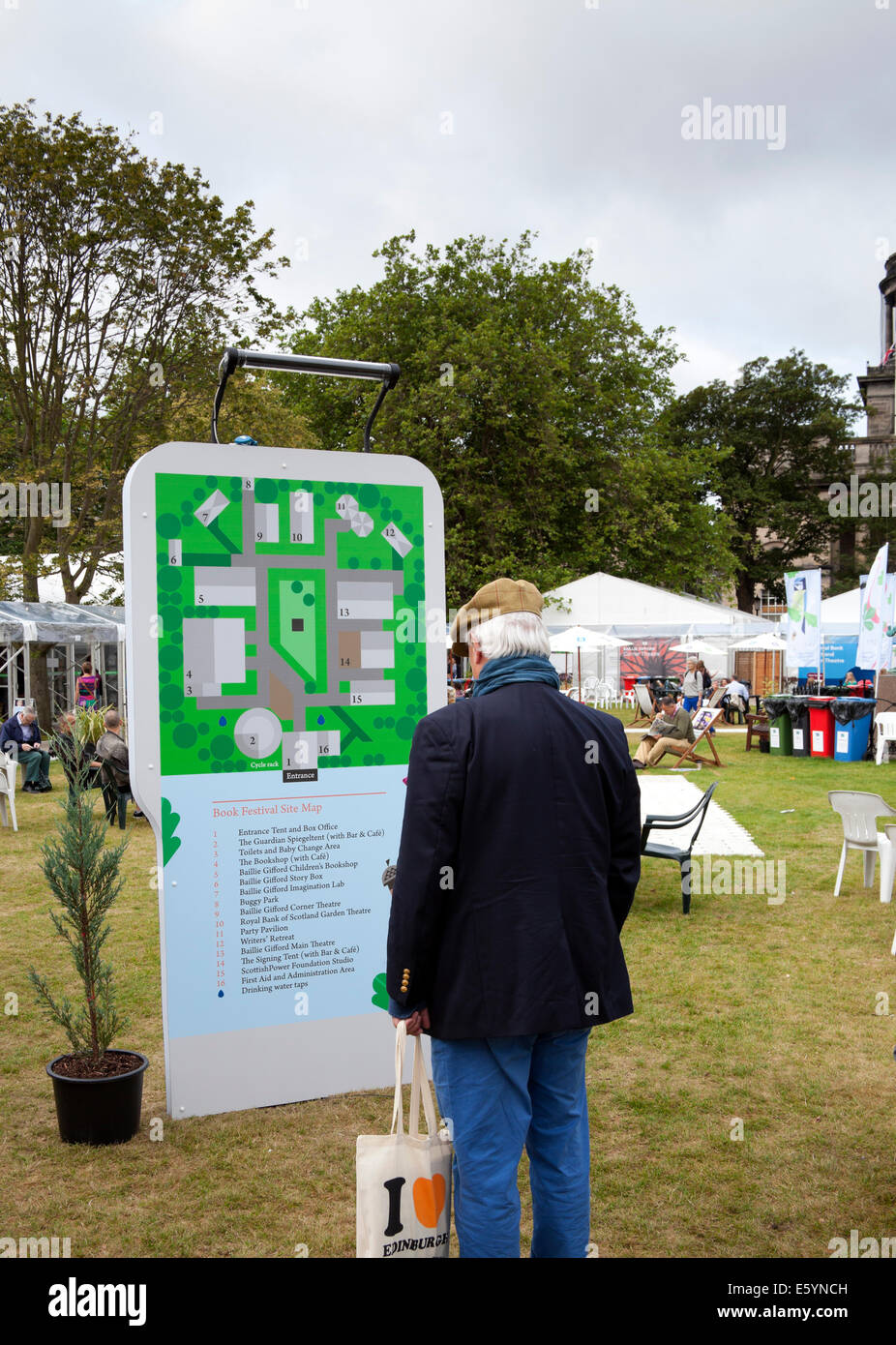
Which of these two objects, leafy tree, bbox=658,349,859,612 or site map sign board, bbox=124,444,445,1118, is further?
leafy tree, bbox=658,349,859,612

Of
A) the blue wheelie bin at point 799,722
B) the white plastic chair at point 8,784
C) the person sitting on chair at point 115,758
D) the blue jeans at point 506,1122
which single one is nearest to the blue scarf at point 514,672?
the blue jeans at point 506,1122

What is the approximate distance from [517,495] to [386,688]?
1063 inches

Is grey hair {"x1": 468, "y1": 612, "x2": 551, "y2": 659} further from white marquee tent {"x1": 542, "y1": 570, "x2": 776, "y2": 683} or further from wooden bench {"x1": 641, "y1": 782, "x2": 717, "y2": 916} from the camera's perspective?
white marquee tent {"x1": 542, "y1": 570, "x2": 776, "y2": 683}

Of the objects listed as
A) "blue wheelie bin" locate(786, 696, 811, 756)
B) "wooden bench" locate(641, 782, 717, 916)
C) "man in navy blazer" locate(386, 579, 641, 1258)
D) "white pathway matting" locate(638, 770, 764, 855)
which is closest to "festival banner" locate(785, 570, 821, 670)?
"blue wheelie bin" locate(786, 696, 811, 756)

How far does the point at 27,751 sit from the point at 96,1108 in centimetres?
1291

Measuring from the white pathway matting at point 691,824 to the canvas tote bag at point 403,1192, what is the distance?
22.3ft

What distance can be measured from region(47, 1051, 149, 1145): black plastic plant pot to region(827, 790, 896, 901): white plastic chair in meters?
5.81

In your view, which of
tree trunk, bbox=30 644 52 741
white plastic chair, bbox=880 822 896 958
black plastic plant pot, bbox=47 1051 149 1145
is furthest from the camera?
tree trunk, bbox=30 644 52 741

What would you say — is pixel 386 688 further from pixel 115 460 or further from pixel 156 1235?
pixel 115 460

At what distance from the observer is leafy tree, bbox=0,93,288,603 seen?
65.3 feet

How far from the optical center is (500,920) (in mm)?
2578

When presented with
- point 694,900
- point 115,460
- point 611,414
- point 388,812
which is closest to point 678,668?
point 611,414

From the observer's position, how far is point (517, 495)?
103 feet

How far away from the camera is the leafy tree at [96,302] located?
→ 1991cm
